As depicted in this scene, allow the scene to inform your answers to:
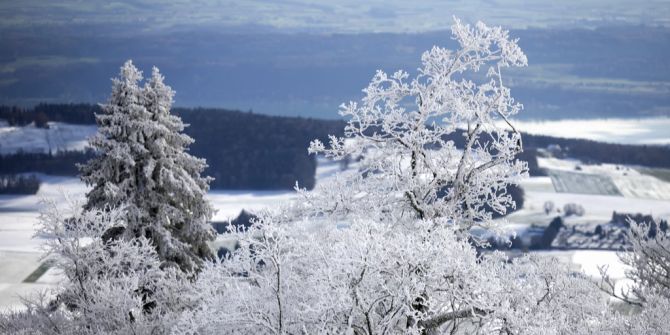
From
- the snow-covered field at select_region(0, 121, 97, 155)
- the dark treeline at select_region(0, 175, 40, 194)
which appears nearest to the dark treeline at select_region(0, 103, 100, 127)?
the snow-covered field at select_region(0, 121, 97, 155)

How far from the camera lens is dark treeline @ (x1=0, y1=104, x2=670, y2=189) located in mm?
117812

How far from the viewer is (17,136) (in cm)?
13375

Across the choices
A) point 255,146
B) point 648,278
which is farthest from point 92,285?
point 255,146

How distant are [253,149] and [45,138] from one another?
27236mm

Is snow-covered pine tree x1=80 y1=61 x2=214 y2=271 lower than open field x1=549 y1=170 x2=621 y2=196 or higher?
higher

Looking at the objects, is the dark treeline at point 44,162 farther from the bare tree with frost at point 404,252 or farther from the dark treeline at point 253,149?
the bare tree with frost at point 404,252

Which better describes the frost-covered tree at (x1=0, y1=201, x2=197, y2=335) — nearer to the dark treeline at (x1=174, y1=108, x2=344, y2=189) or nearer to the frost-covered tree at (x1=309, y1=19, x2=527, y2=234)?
the frost-covered tree at (x1=309, y1=19, x2=527, y2=234)

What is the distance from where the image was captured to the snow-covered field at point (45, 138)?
124m

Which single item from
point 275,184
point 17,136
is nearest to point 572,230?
point 275,184

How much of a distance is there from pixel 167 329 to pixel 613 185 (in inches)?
4271

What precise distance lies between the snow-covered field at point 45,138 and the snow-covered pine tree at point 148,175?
92.8 m

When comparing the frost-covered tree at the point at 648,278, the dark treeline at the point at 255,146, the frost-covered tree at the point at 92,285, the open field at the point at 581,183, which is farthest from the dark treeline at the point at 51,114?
the frost-covered tree at the point at 648,278

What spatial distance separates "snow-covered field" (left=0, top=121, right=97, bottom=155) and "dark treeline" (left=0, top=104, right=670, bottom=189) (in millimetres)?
1963

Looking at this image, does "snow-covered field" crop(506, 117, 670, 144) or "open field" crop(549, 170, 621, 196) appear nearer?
"open field" crop(549, 170, 621, 196)
